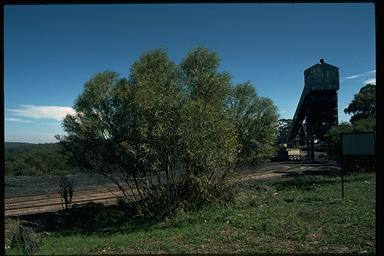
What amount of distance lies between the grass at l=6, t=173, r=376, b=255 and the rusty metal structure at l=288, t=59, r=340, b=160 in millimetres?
17794

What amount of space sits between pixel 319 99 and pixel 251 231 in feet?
88.6

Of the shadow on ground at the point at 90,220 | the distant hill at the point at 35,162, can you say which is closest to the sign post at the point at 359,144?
the shadow on ground at the point at 90,220

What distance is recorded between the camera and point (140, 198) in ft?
48.7

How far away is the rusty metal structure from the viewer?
33062 millimetres

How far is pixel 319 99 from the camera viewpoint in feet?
114

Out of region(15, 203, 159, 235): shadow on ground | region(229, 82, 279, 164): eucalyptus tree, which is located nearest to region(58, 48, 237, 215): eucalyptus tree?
region(15, 203, 159, 235): shadow on ground

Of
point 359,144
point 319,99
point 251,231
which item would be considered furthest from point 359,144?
point 319,99

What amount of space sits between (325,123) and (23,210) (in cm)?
3087

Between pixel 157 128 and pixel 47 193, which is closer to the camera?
pixel 157 128

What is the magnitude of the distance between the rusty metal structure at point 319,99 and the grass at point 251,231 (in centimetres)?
1779

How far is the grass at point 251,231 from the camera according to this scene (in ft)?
26.2

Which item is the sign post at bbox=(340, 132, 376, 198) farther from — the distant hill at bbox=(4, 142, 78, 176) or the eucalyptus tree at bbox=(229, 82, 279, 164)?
the distant hill at bbox=(4, 142, 78, 176)

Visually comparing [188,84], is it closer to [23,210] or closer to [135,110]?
[135,110]

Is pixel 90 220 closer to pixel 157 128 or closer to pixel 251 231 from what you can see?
pixel 157 128
